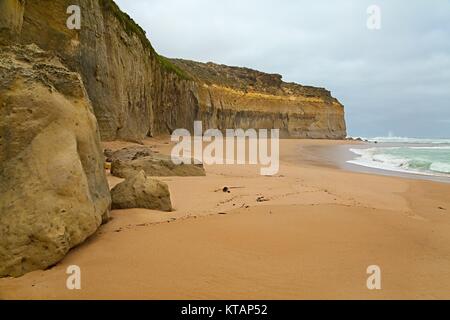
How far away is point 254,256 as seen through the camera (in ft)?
10.3

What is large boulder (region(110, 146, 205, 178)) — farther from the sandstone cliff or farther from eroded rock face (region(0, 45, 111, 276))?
the sandstone cliff

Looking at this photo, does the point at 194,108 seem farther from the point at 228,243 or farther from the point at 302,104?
the point at 228,243

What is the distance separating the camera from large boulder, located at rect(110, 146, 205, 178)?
8.40m

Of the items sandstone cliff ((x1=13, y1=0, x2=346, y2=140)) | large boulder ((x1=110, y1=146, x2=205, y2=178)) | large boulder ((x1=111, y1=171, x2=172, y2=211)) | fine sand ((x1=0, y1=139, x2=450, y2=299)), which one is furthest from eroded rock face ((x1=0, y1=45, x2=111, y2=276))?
sandstone cliff ((x1=13, y1=0, x2=346, y2=140))

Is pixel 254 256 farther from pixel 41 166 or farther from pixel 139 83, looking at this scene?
pixel 139 83

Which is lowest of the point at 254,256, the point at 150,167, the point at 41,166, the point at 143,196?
the point at 254,256

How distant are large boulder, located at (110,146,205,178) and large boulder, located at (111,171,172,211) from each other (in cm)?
313

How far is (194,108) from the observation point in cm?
3791

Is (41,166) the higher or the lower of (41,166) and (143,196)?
the higher

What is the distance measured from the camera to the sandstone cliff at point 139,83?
13.9 meters

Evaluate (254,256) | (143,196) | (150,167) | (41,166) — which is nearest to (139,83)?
(150,167)

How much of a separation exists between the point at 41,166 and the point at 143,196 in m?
2.00
